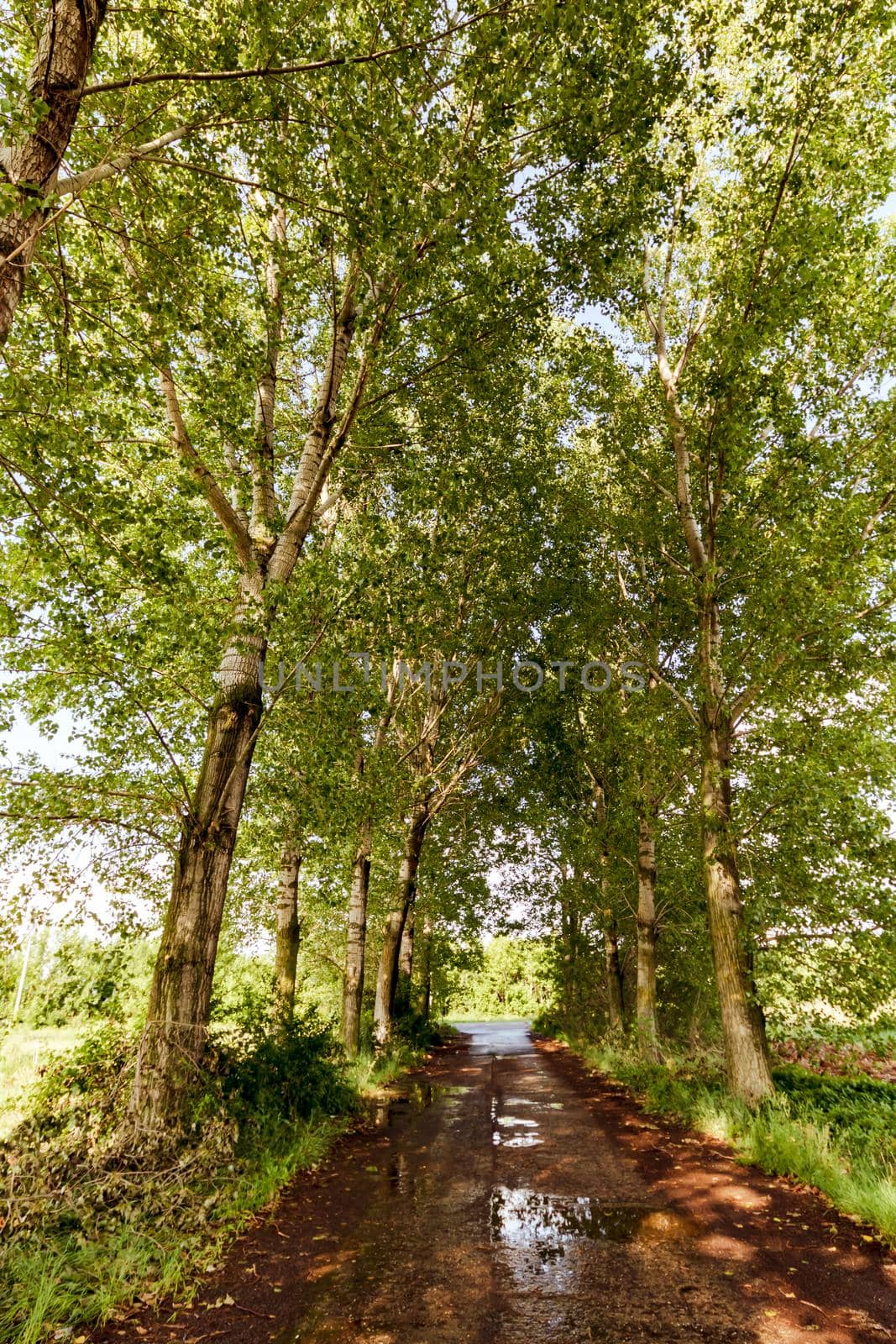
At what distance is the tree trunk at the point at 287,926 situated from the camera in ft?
43.2

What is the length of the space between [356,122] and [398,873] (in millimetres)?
15930

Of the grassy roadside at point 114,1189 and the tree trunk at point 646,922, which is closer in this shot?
the grassy roadside at point 114,1189

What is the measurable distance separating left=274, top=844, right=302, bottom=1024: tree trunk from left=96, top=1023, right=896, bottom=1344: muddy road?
5.48m

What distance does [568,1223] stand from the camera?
545 centimetres

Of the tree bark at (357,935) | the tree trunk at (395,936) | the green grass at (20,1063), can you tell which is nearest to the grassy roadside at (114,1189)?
the green grass at (20,1063)

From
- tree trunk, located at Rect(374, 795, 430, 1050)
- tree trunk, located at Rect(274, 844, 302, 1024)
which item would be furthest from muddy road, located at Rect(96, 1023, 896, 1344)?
tree trunk, located at Rect(374, 795, 430, 1050)

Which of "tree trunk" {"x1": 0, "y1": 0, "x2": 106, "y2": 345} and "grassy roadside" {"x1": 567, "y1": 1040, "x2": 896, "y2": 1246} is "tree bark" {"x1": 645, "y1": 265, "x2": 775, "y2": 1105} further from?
"tree trunk" {"x1": 0, "y1": 0, "x2": 106, "y2": 345}

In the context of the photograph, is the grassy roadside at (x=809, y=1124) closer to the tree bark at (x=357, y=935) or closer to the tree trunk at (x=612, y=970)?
the tree bark at (x=357, y=935)

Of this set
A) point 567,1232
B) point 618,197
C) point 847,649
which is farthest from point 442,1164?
point 618,197

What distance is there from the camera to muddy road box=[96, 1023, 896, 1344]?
3.82 meters

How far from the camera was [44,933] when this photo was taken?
6.99 meters

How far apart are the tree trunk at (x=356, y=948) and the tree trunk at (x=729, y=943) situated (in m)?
6.71

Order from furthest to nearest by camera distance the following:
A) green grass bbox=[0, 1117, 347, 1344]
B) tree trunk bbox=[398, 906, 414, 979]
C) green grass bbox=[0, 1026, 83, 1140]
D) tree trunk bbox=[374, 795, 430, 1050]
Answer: tree trunk bbox=[398, 906, 414, 979], tree trunk bbox=[374, 795, 430, 1050], green grass bbox=[0, 1026, 83, 1140], green grass bbox=[0, 1117, 347, 1344]

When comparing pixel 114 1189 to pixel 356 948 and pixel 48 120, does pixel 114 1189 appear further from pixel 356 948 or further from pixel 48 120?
pixel 356 948
